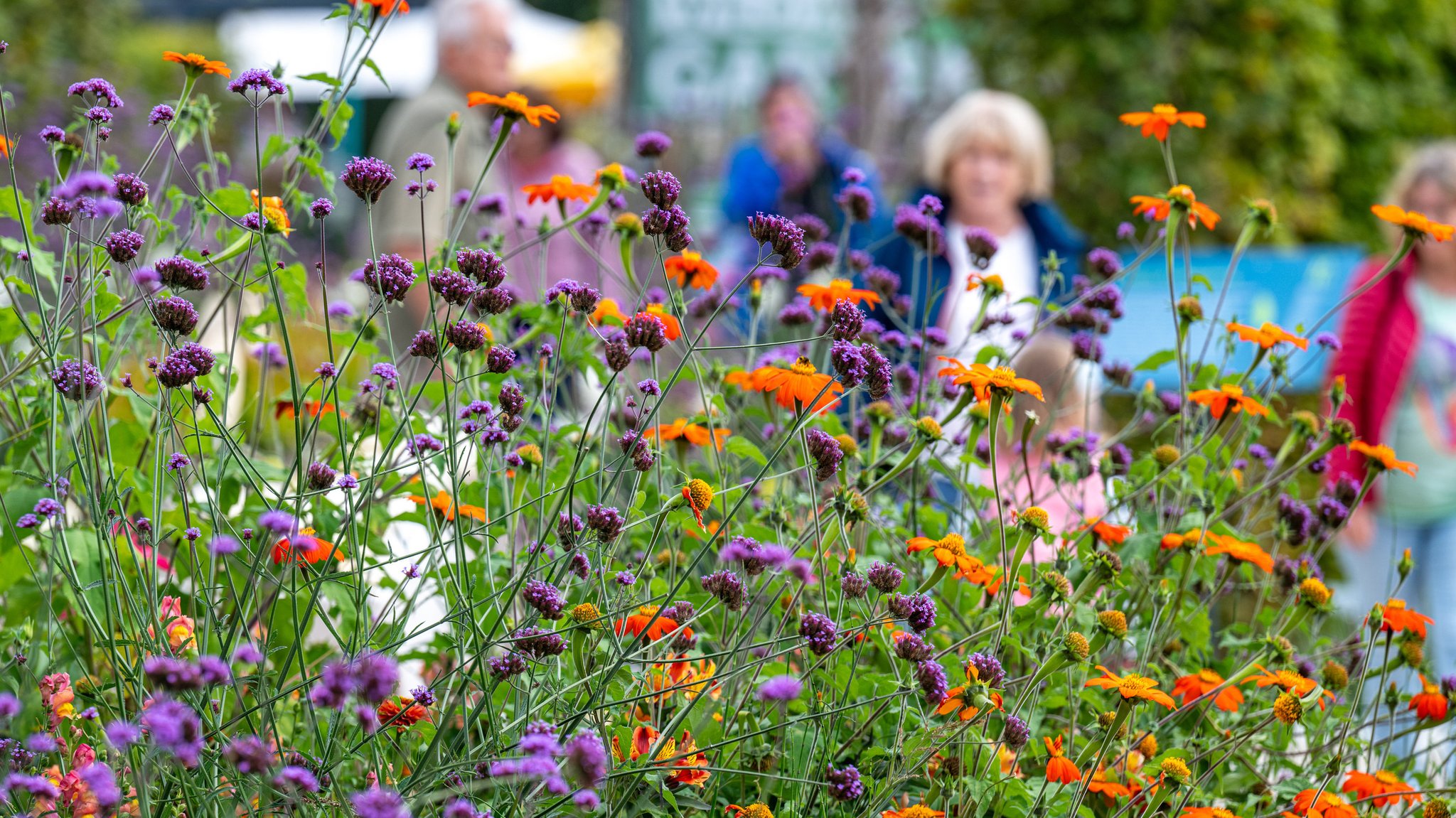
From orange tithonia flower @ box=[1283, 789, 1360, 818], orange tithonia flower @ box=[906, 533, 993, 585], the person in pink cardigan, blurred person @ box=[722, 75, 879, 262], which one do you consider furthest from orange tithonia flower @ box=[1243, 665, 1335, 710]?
blurred person @ box=[722, 75, 879, 262]

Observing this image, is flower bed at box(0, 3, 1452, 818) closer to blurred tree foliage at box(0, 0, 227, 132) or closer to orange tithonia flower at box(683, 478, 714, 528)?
orange tithonia flower at box(683, 478, 714, 528)

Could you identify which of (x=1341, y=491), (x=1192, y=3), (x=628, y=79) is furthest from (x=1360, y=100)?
(x=1341, y=491)

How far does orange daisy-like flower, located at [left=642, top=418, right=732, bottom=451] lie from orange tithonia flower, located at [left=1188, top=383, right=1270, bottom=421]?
0.74 m

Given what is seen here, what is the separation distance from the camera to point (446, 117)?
13.0ft

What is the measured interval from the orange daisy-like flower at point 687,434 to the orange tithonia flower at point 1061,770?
606 millimetres

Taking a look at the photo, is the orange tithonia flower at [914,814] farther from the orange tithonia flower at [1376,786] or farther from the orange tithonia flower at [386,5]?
the orange tithonia flower at [386,5]

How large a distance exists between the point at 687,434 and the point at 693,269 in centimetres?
29

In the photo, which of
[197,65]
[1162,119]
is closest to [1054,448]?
[1162,119]

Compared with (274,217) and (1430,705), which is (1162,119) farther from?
(274,217)

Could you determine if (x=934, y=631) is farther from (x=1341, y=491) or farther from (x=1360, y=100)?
(x=1360, y=100)

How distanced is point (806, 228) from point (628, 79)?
6189 millimetres

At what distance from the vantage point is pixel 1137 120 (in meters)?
2.27

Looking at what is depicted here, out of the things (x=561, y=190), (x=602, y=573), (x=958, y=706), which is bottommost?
(x=958, y=706)

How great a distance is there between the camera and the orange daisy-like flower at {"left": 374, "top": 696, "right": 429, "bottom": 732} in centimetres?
146
